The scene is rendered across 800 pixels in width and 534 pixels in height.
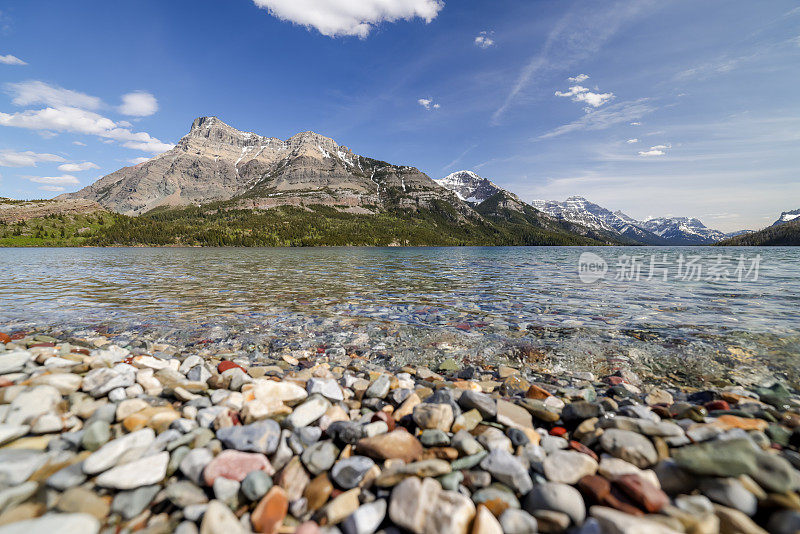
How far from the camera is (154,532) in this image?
3.38m

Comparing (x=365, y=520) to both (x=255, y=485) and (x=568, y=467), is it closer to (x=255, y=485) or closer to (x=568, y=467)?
(x=255, y=485)

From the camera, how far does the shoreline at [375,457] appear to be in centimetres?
345

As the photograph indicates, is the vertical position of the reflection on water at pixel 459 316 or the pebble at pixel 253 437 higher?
the pebble at pixel 253 437

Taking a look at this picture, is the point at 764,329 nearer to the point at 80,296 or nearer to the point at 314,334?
the point at 314,334

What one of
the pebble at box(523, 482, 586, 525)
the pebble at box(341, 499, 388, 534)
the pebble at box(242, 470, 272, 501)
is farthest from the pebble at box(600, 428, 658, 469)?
the pebble at box(242, 470, 272, 501)

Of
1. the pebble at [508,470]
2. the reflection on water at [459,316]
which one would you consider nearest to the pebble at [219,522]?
the pebble at [508,470]

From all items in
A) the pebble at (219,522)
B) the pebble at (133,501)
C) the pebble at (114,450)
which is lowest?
the pebble at (133,501)

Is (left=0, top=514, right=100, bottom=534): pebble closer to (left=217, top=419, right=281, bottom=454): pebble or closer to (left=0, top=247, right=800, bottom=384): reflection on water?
(left=217, top=419, right=281, bottom=454): pebble

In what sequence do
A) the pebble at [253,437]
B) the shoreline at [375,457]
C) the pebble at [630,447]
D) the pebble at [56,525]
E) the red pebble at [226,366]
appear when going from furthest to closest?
the red pebble at [226,366] < the pebble at [253,437] < the pebble at [630,447] < the shoreline at [375,457] < the pebble at [56,525]

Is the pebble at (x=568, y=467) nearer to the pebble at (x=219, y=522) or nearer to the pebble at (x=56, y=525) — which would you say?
the pebble at (x=219, y=522)

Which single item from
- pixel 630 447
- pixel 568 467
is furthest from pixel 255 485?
pixel 630 447

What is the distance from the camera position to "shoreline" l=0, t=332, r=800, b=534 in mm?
3451

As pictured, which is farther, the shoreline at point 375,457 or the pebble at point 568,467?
the pebble at point 568,467

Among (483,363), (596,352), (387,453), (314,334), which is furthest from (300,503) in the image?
(596,352)
